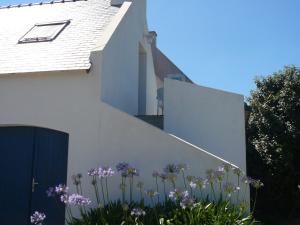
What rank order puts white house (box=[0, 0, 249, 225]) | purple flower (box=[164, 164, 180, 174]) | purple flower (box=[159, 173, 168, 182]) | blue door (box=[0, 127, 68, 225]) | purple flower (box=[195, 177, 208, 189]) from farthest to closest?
blue door (box=[0, 127, 68, 225]), white house (box=[0, 0, 249, 225]), purple flower (box=[164, 164, 180, 174]), purple flower (box=[159, 173, 168, 182]), purple flower (box=[195, 177, 208, 189])

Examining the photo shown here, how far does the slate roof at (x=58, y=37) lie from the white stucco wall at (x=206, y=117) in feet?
8.35

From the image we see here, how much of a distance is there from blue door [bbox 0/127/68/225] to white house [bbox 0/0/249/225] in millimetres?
23

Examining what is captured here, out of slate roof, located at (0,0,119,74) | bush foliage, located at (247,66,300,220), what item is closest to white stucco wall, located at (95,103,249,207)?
slate roof, located at (0,0,119,74)

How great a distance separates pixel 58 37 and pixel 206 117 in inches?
178

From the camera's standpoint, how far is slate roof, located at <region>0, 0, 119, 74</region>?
28.0ft

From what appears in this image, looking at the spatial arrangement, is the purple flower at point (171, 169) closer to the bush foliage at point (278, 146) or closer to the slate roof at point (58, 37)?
the slate roof at point (58, 37)

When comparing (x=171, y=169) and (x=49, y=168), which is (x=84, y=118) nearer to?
(x=49, y=168)

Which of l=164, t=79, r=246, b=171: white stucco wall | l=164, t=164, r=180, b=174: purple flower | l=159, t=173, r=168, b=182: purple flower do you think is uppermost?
l=164, t=79, r=246, b=171: white stucco wall

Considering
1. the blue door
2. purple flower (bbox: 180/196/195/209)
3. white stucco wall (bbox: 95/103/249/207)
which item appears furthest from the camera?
the blue door

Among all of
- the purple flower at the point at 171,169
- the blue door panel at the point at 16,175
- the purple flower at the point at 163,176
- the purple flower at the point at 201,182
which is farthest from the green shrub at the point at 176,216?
the blue door panel at the point at 16,175

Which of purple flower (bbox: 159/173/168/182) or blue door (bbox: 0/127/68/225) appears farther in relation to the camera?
blue door (bbox: 0/127/68/225)

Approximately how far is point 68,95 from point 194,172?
3346 millimetres

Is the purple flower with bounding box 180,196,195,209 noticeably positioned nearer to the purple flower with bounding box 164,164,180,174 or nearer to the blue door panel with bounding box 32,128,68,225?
the purple flower with bounding box 164,164,180,174

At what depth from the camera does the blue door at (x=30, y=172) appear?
8.16m
